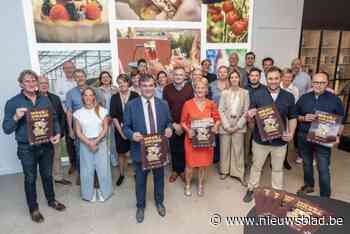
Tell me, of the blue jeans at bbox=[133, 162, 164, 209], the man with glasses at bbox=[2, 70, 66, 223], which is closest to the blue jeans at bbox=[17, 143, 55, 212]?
the man with glasses at bbox=[2, 70, 66, 223]

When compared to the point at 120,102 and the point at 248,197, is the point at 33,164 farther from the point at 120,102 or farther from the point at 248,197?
the point at 248,197

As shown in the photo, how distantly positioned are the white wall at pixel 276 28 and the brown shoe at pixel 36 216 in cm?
431

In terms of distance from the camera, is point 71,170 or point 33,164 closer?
point 33,164

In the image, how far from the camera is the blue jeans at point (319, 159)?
115 inches

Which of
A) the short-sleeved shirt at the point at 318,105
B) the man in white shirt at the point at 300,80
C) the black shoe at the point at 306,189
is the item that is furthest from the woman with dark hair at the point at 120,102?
the man in white shirt at the point at 300,80

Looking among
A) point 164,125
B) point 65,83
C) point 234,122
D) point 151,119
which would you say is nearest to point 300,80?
point 234,122

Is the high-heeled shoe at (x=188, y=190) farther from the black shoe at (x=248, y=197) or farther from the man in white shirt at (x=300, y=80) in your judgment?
the man in white shirt at (x=300, y=80)

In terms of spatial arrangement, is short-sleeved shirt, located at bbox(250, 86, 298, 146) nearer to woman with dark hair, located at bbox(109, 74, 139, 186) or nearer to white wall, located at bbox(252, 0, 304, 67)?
woman with dark hair, located at bbox(109, 74, 139, 186)

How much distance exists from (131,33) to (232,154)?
2467 mm

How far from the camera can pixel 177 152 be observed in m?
3.63

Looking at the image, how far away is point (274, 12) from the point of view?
484 centimetres

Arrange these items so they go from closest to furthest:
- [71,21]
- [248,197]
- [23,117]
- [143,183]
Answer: [23,117] < [143,183] < [248,197] < [71,21]

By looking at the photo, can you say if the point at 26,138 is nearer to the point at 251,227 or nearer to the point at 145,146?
the point at 145,146

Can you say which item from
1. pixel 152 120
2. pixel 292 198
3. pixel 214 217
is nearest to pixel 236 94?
pixel 152 120
